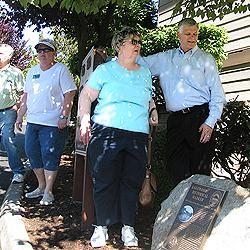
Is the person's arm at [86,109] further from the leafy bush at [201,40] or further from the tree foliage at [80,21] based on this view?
the tree foliage at [80,21]

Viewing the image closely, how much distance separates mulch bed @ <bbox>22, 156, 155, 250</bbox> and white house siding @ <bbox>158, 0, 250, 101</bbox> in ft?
13.0

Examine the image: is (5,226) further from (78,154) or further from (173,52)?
(173,52)

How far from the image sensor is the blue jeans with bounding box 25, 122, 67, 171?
5242 mm

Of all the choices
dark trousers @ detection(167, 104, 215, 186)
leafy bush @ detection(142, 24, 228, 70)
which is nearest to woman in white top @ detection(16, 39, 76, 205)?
dark trousers @ detection(167, 104, 215, 186)

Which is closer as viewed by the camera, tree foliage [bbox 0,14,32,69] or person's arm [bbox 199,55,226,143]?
person's arm [bbox 199,55,226,143]

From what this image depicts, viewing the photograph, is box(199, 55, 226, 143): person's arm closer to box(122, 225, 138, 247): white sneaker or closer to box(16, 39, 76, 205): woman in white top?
box(122, 225, 138, 247): white sneaker

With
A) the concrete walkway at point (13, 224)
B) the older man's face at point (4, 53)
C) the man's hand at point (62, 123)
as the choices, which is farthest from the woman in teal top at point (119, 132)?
the older man's face at point (4, 53)

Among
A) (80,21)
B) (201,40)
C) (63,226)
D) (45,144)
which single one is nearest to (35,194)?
(45,144)

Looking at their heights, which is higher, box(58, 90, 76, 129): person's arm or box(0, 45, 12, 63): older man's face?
box(0, 45, 12, 63): older man's face

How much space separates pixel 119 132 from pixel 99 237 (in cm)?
90

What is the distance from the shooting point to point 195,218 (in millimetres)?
3279

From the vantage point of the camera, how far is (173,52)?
14.6 ft

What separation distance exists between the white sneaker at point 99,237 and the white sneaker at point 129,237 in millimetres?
162

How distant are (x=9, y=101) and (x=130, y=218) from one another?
2.68 meters
